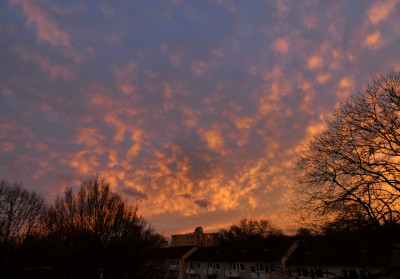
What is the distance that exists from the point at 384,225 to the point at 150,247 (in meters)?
14.4

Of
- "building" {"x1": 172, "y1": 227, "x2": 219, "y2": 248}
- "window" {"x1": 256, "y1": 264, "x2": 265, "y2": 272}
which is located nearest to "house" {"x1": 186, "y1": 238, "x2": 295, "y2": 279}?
"window" {"x1": 256, "y1": 264, "x2": 265, "y2": 272}

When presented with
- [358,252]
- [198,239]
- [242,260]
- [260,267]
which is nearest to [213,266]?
[242,260]

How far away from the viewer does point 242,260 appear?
39219 mm

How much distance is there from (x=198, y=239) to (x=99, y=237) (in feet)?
290

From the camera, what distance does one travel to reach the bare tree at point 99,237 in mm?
14742

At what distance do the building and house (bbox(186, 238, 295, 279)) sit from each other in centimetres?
3702

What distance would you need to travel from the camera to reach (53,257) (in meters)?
15.9

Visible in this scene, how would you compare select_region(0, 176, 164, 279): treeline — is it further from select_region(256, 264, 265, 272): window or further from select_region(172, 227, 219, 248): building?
select_region(172, 227, 219, 248): building

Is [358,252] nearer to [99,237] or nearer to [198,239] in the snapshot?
[99,237]

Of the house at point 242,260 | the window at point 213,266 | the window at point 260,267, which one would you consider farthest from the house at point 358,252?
the window at point 213,266

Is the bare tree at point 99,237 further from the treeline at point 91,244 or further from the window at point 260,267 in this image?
the window at point 260,267

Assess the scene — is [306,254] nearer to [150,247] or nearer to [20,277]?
[150,247]

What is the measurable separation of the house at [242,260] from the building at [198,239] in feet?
121

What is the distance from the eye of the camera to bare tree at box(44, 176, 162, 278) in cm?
1474
